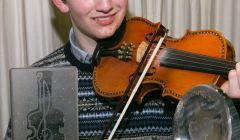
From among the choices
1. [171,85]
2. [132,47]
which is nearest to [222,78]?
[171,85]

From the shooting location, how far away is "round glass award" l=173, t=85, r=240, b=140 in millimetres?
524

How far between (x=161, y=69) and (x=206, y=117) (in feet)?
1.10

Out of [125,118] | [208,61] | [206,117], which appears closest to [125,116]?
[125,118]

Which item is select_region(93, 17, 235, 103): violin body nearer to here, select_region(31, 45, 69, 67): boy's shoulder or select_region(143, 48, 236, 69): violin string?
select_region(143, 48, 236, 69): violin string

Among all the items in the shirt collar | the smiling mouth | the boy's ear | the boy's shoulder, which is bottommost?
the boy's shoulder

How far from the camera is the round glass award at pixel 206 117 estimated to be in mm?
524

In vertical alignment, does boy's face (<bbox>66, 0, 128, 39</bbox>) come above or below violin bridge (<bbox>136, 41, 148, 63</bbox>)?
above

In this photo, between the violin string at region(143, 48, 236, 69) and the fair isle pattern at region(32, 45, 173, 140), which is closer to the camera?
the violin string at region(143, 48, 236, 69)

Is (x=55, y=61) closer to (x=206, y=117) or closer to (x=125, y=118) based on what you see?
(x=125, y=118)

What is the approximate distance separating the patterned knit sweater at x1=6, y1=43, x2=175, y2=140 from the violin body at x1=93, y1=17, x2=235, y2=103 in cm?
8

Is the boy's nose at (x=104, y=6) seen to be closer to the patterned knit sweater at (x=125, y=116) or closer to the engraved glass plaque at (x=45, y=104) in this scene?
the patterned knit sweater at (x=125, y=116)

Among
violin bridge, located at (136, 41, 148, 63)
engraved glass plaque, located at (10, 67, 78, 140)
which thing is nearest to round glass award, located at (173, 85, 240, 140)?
engraved glass plaque, located at (10, 67, 78, 140)

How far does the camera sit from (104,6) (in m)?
0.96

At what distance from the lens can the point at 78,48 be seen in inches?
42.9
